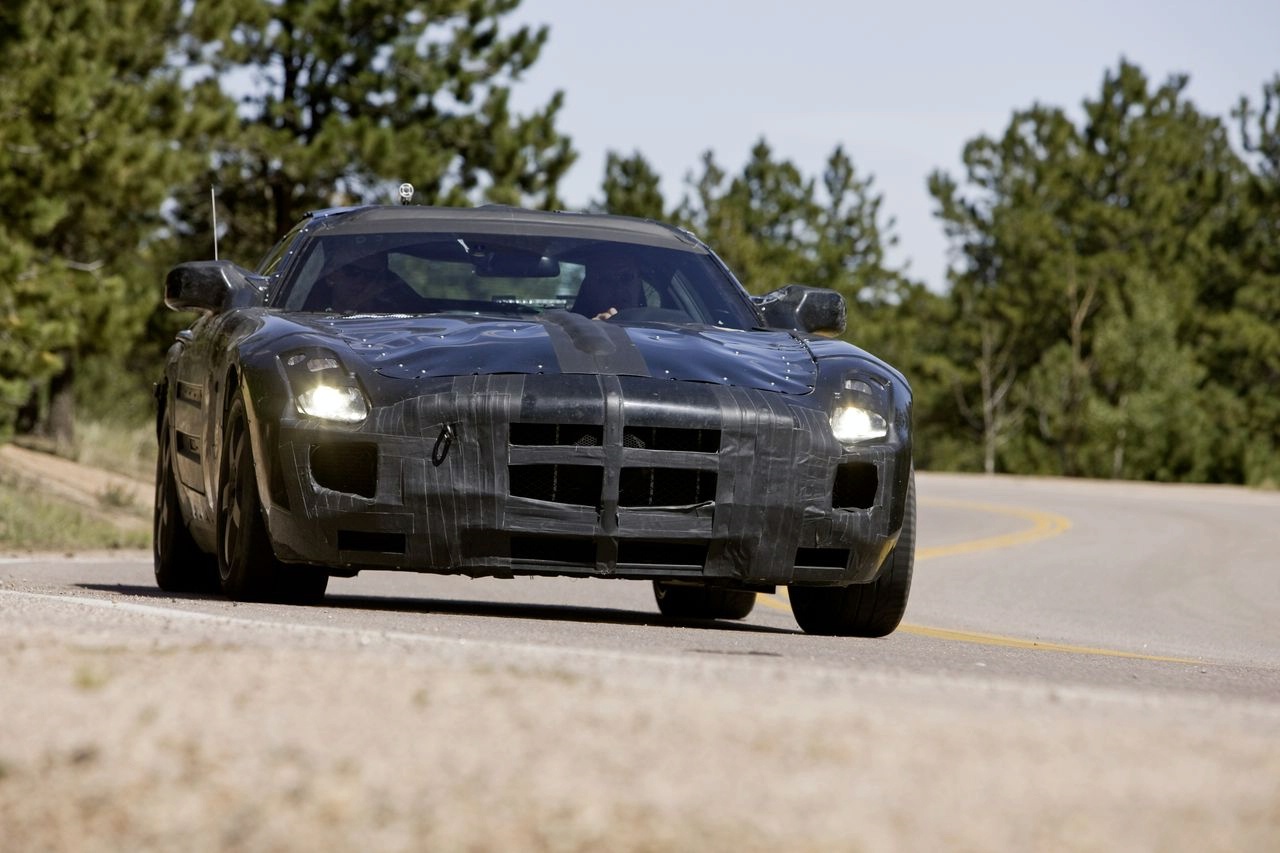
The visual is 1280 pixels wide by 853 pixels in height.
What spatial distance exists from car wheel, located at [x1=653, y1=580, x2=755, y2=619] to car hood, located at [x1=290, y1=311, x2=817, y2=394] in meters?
2.29

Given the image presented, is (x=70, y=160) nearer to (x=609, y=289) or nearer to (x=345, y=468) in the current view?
(x=609, y=289)

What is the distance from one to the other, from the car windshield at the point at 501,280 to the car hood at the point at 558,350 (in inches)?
17.7

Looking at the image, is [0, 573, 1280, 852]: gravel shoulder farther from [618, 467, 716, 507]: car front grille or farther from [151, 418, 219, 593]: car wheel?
[151, 418, 219, 593]: car wheel

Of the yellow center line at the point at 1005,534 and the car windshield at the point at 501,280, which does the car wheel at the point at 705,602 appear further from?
the yellow center line at the point at 1005,534

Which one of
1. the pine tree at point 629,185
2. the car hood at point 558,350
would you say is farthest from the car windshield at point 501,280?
the pine tree at point 629,185

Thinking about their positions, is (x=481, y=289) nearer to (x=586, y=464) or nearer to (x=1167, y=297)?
(x=586, y=464)

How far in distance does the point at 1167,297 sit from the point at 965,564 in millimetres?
57551

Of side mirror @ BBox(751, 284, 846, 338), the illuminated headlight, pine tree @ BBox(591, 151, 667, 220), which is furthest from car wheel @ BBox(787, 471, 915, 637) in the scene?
pine tree @ BBox(591, 151, 667, 220)

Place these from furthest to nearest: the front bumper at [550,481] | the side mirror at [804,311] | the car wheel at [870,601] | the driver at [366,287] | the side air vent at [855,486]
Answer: the side mirror at [804,311], the driver at [366,287], the car wheel at [870,601], the side air vent at [855,486], the front bumper at [550,481]

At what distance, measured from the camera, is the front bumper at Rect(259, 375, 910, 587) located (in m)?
6.74

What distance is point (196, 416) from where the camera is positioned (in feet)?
27.1

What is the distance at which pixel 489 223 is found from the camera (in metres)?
8.62

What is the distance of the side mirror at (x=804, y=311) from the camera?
332 inches

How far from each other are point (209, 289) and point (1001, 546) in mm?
12287
